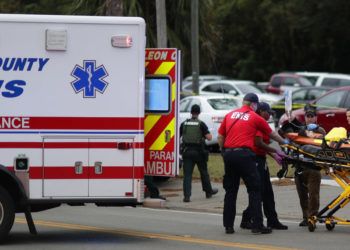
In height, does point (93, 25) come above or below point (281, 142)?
above

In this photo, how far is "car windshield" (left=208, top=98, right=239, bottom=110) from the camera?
23781mm

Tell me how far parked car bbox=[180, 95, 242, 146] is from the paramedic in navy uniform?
1131cm

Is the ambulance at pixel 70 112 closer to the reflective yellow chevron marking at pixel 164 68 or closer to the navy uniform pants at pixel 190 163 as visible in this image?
the reflective yellow chevron marking at pixel 164 68

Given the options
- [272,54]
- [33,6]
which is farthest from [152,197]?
[272,54]

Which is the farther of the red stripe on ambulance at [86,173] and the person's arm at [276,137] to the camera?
the person's arm at [276,137]

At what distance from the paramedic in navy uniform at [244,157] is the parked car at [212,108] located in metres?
11.3

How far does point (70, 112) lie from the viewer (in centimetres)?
1088

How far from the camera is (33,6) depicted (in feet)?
144

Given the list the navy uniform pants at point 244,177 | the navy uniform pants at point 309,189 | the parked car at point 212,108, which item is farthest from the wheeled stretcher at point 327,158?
the parked car at point 212,108

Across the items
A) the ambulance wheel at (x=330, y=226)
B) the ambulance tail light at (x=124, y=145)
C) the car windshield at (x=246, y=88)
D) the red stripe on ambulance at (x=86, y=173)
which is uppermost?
the car windshield at (x=246, y=88)

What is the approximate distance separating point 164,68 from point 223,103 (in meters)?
12.6

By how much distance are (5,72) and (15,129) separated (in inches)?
28.9

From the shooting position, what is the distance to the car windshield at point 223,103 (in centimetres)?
2378

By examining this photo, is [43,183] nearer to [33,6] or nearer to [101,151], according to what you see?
[101,151]
